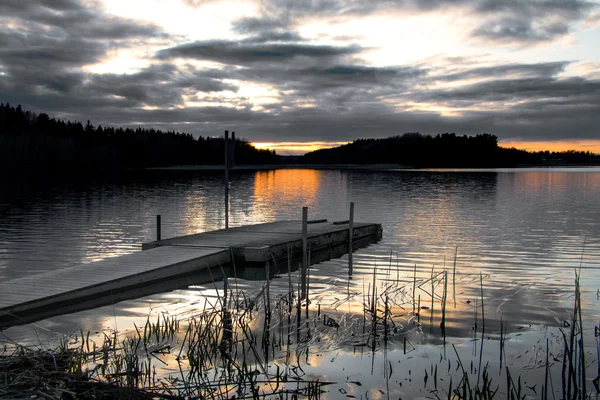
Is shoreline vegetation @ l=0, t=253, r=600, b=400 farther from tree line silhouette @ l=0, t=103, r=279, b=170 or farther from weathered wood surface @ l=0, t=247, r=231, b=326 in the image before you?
tree line silhouette @ l=0, t=103, r=279, b=170

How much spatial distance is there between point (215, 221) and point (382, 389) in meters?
22.6

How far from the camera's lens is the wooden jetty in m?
9.71

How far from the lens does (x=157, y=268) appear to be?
1218 cm

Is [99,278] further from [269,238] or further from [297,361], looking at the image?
[269,238]

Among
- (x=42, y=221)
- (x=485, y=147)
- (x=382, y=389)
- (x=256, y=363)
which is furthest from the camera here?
(x=485, y=147)

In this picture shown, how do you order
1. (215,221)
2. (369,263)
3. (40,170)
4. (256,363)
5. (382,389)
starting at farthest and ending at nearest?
(40,170)
(215,221)
(369,263)
(256,363)
(382,389)

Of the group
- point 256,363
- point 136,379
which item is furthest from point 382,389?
point 136,379

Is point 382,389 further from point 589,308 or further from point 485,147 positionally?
point 485,147

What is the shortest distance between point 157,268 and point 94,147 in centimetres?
11640

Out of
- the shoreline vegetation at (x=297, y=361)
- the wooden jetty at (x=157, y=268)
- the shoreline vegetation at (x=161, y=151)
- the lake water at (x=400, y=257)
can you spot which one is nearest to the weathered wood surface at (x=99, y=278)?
the wooden jetty at (x=157, y=268)

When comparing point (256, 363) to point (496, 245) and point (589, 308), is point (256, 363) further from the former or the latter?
point (496, 245)

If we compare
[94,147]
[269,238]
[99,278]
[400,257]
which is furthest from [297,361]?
[94,147]

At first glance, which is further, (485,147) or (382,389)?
(485,147)

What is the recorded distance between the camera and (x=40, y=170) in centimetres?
9706
